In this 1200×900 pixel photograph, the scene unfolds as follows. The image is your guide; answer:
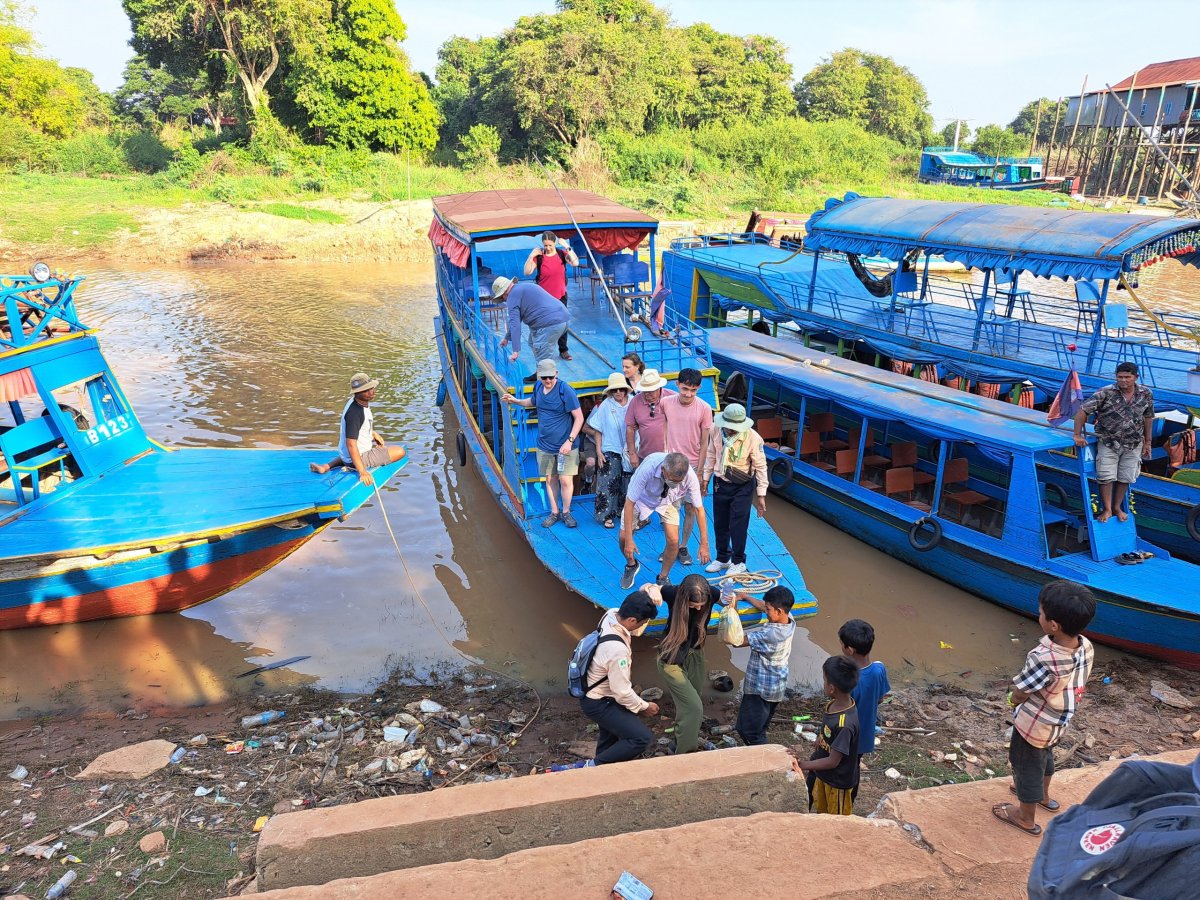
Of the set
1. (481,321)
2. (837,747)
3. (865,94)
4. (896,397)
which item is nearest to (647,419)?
(481,321)

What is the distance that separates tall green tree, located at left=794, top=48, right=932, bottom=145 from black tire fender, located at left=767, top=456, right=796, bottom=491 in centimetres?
5194

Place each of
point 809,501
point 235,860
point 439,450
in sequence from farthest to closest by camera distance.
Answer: point 439,450 < point 809,501 < point 235,860

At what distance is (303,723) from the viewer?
6.84 m

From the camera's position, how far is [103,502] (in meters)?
8.27

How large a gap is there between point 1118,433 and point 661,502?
199 inches

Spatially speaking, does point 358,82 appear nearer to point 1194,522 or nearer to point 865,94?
point 1194,522

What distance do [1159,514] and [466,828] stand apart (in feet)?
30.4

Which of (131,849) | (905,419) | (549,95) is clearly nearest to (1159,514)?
(905,419)

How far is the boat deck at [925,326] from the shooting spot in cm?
1155

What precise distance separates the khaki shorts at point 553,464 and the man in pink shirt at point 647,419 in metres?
0.89

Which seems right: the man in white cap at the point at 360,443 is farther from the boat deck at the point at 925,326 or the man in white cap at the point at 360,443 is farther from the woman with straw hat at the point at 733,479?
the boat deck at the point at 925,326

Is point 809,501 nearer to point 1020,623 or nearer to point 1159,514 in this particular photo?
point 1020,623

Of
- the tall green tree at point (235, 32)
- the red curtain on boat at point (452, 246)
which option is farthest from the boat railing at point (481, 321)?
the tall green tree at point (235, 32)

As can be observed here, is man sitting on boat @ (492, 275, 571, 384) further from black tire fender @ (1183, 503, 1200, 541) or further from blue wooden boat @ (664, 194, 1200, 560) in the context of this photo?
black tire fender @ (1183, 503, 1200, 541)
